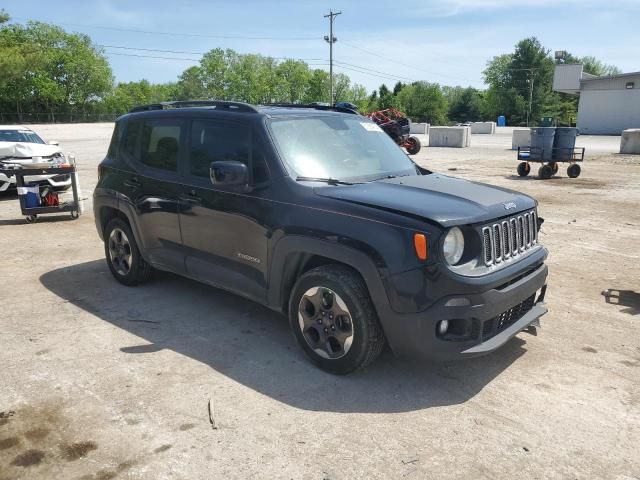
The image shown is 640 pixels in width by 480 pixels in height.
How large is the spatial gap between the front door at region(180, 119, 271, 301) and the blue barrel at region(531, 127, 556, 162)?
12.5m

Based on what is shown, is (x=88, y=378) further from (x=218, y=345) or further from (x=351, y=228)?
(x=351, y=228)

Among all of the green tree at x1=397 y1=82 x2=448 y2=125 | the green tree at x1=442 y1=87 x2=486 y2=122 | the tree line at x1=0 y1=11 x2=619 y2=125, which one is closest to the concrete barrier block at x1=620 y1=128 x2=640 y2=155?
the tree line at x1=0 y1=11 x2=619 y2=125

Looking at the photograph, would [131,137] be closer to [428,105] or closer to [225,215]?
[225,215]

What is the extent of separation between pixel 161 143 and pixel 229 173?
1508mm

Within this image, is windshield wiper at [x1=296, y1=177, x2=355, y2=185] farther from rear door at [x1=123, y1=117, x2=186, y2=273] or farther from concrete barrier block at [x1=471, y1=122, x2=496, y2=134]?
concrete barrier block at [x1=471, y1=122, x2=496, y2=134]

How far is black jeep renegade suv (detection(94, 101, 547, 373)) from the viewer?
3291 millimetres

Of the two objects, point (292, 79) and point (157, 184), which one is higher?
point (292, 79)

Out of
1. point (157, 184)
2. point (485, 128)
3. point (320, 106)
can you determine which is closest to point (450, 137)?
point (485, 128)

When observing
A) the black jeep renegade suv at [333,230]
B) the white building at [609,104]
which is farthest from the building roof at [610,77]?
the black jeep renegade suv at [333,230]

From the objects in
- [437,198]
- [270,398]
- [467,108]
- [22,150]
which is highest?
[467,108]

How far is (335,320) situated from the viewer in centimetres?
363

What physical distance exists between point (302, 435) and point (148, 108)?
3.83 metres

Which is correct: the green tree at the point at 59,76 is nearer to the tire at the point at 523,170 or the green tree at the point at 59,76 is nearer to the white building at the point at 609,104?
the white building at the point at 609,104

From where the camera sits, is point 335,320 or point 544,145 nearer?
point 335,320
